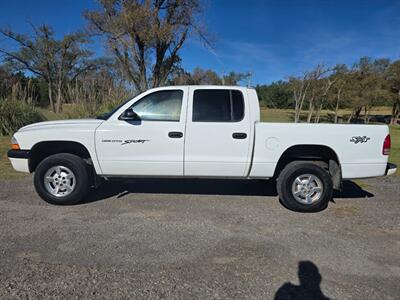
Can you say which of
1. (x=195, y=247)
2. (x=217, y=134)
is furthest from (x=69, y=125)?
(x=195, y=247)

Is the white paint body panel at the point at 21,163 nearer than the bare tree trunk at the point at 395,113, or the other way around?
the white paint body panel at the point at 21,163

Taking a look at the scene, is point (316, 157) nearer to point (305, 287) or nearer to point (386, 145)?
point (386, 145)

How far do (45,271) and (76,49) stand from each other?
40.5m

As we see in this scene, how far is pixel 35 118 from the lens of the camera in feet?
42.4

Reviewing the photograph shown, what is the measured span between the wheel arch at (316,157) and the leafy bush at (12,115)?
1181 centimetres

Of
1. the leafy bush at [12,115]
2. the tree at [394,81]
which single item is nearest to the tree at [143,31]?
the leafy bush at [12,115]

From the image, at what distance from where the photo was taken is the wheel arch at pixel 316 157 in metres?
4.39

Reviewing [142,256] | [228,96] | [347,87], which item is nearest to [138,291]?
[142,256]

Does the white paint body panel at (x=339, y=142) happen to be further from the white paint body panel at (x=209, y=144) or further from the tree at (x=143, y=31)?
the tree at (x=143, y=31)

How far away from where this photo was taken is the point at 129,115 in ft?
13.9

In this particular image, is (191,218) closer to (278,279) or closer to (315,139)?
(278,279)

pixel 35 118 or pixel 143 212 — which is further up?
pixel 35 118

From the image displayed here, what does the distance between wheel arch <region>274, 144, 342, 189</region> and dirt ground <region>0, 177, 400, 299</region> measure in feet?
2.07

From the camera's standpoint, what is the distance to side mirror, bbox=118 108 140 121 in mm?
4232
